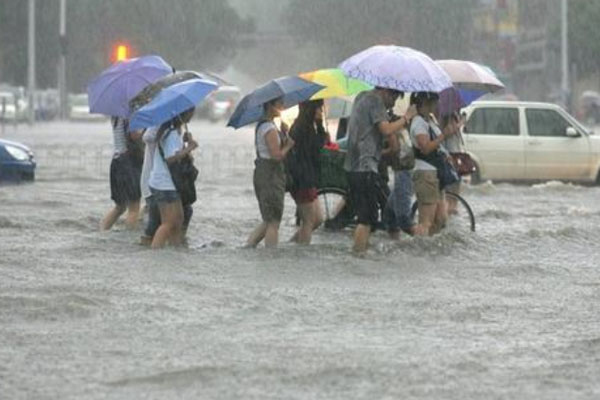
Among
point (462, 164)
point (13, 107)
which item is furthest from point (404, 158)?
point (13, 107)

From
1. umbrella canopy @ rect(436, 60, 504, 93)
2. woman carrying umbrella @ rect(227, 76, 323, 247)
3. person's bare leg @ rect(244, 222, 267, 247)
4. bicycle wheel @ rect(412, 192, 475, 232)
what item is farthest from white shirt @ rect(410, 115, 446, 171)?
umbrella canopy @ rect(436, 60, 504, 93)

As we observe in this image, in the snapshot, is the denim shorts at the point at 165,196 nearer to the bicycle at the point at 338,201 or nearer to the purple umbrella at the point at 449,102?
the bicycle at the point at 338,201

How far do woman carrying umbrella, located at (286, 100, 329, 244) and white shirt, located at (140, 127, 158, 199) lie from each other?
4.15ft

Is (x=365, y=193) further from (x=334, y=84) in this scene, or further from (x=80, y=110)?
(x=80, y=110)

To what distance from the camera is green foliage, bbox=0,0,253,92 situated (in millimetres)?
80188

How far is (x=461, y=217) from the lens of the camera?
1814cm

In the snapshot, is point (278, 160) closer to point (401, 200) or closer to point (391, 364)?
point (401, 200)

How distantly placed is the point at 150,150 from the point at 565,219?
7284mm

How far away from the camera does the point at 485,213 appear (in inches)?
848

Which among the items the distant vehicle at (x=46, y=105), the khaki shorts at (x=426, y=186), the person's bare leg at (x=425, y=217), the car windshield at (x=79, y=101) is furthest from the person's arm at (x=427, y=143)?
the car windshield at (x=79, y=101)

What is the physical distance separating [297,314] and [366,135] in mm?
3373

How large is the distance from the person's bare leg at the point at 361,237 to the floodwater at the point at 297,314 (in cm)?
11

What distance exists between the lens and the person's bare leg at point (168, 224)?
15.0 meters

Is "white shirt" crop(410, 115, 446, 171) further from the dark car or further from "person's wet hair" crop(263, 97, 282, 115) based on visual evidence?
the dark car
